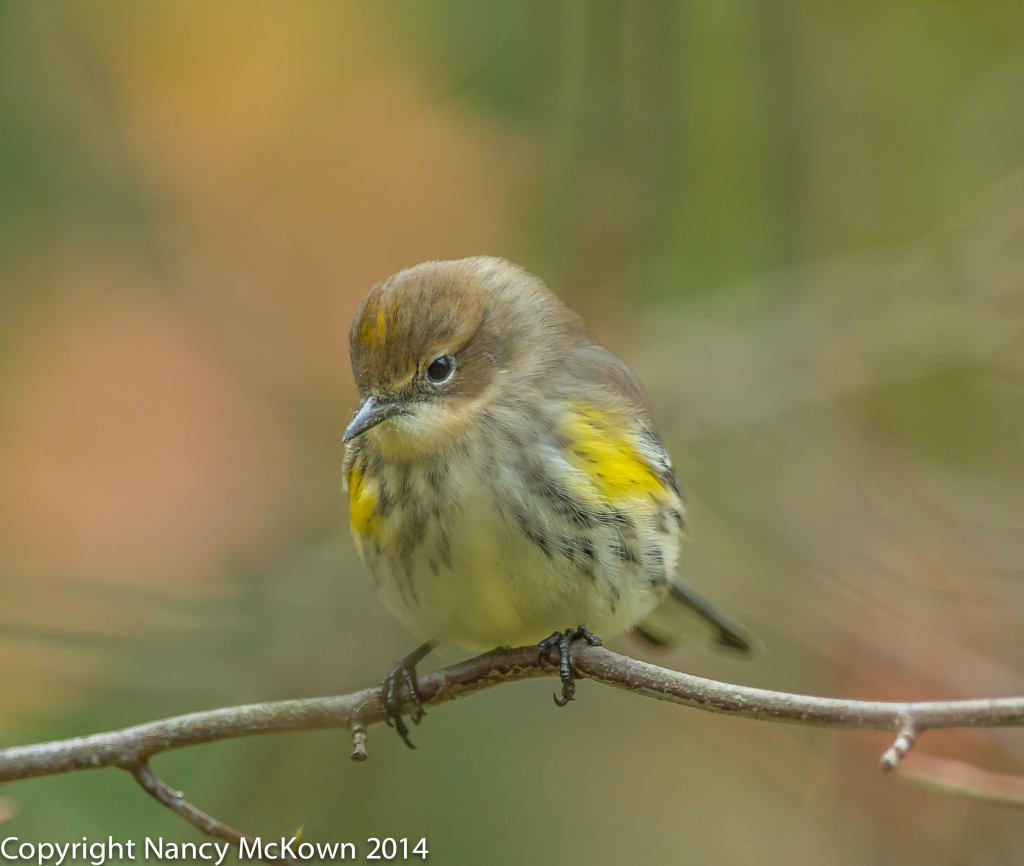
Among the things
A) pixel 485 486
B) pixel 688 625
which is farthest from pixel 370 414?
pixel 688 625

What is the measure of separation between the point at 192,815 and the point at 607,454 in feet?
5.03

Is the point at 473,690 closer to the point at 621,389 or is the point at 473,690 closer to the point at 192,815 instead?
the point at 192,815

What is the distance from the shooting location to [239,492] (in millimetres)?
5332

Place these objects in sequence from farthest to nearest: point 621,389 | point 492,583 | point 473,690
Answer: point 621,389 < point 492,583 < point 473,690

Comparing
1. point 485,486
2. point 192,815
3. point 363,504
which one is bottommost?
point 192,815

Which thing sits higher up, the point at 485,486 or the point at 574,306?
the point at 574,306

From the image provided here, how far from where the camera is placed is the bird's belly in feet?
10.6

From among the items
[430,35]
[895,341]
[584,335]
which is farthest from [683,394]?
[430,35]

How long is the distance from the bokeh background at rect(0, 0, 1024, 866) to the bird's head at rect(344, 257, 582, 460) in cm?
131

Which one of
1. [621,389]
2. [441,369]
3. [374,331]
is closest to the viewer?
[374,331]

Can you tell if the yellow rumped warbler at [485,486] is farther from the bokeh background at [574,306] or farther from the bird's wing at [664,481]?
the bokeh background at [574,306]

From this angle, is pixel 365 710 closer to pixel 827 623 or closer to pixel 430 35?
pixel 827 623

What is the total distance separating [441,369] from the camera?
3.47 metres

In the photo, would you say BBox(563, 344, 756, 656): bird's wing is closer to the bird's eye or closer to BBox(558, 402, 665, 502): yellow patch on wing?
BBox(558, 402, 665, 502): yellow patch on wing
